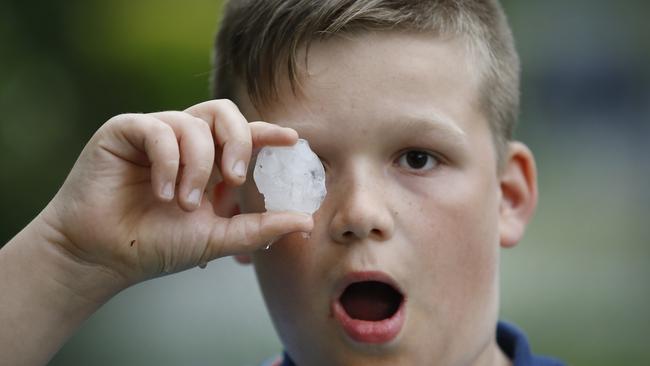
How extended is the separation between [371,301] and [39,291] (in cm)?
79

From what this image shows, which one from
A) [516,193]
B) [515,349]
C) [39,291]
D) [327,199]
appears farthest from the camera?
[515,349]

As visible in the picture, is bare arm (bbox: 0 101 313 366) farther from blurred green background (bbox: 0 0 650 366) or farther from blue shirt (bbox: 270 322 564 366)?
blurred green background (bbox: 0 0 650 366)

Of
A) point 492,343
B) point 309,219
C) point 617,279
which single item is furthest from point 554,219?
point 309,219

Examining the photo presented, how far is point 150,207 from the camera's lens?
1986mm

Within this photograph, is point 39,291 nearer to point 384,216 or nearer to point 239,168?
point 239,168

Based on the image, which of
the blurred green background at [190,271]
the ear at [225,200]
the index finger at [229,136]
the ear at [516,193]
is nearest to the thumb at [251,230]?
the index finger at [229,136]

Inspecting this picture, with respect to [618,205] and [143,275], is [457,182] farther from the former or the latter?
[618,205]

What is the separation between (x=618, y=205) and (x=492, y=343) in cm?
893

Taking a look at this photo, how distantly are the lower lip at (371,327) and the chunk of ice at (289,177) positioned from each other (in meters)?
0.31

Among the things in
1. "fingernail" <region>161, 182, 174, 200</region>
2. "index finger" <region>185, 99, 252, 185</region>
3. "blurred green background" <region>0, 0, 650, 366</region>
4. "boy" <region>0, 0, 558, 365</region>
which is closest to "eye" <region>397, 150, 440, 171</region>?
"boy" <region>0, 0, 558, 365</region>

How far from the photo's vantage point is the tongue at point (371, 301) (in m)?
2.24

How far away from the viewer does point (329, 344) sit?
221 centimetres

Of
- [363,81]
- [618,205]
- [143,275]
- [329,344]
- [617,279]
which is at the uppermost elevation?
[363,81]

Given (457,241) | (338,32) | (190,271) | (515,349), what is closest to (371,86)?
(338,32)
